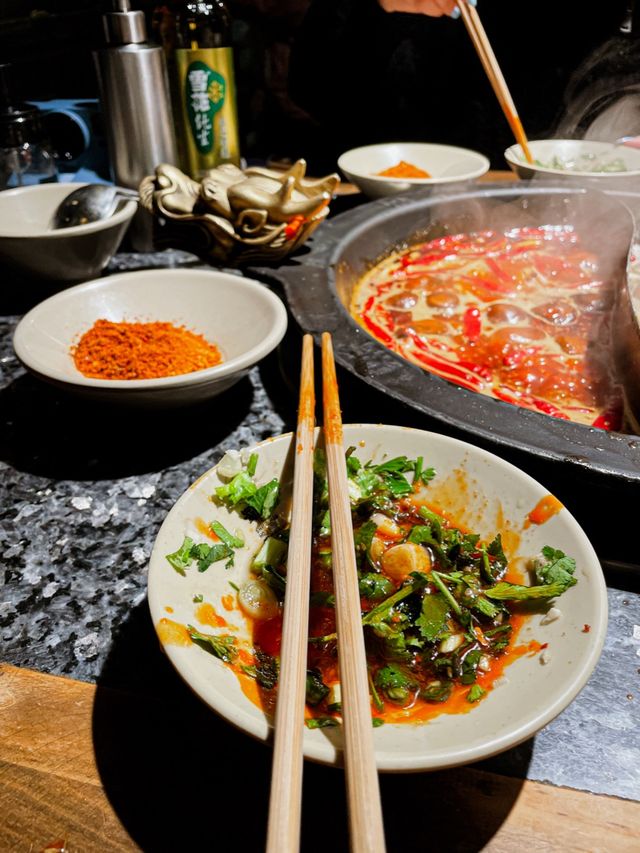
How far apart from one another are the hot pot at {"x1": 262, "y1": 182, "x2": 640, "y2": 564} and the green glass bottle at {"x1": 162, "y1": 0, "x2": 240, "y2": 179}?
724 millimetres

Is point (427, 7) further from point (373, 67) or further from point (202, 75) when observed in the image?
point (202, 75)

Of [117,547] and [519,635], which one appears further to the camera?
[117,547]

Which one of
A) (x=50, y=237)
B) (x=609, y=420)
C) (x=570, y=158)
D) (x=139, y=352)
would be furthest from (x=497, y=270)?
(x=50, y=237)

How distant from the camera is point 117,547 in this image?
1.43 m

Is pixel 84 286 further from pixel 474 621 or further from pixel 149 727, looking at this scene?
pixel 474 621

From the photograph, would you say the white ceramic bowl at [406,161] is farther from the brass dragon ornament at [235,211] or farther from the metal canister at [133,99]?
the metal canister at [133,99]

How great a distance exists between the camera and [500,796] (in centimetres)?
97

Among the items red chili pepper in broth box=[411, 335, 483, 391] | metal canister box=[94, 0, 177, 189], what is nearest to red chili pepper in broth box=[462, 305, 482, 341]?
red chili pepper in broth box=[411, 335, 483, 391]

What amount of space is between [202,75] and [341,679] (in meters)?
2.68

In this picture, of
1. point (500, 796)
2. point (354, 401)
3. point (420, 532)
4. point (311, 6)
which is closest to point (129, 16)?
point (354, 401)

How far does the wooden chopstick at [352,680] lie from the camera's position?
0.64 meters

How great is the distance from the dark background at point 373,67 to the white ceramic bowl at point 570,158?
952 mm

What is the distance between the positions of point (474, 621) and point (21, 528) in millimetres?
1084

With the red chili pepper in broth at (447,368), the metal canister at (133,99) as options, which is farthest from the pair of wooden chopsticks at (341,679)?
the metal canister at (133,99)
